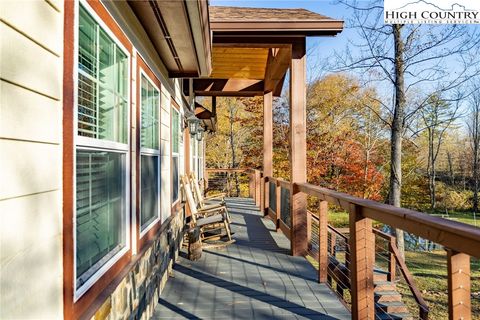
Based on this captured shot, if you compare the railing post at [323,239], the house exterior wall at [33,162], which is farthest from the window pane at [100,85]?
the railing post at [323,239]

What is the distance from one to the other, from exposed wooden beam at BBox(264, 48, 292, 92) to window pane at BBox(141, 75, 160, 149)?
2554 mm

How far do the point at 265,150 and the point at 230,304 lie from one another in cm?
515

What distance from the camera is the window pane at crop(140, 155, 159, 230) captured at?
9.87 feet

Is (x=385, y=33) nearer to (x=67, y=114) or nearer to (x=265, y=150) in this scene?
(x=265, y=150)

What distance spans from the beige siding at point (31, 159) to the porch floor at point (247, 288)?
6.26ft

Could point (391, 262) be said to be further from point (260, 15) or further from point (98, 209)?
point (98, 209)

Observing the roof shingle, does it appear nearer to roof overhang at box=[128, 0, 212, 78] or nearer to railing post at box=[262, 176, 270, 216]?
roof overhang at box=[128, 0, 212, 78]

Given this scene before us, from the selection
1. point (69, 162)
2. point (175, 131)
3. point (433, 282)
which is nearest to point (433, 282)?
point (433, 282)

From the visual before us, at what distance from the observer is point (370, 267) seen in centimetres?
237

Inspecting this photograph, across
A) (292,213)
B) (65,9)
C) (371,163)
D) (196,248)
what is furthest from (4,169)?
(371,163)

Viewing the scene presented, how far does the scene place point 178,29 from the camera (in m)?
2.79

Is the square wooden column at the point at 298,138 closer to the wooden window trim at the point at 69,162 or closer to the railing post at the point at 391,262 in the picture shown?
the railing post at the point at 391,262

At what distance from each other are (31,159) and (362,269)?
211 cm

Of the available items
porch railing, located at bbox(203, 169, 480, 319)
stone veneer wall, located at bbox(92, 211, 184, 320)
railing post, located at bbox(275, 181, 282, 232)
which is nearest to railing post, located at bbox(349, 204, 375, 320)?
porch railing, located at bbox(203, 169, 480, 319)
